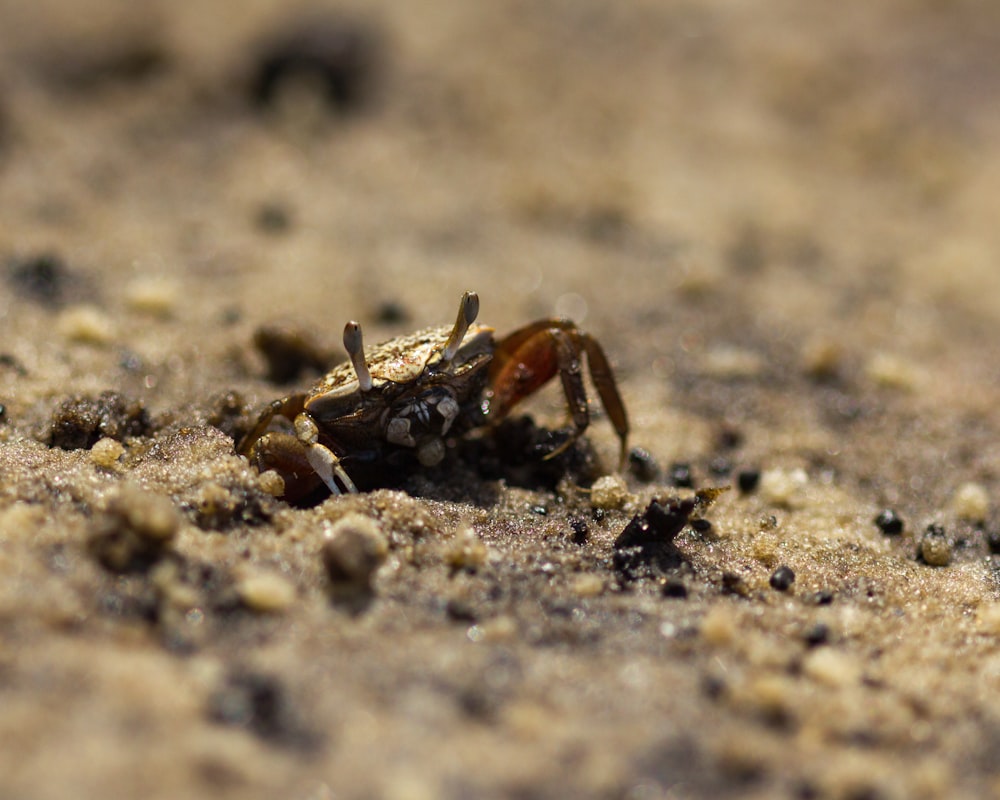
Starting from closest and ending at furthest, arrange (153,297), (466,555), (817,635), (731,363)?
(817,635), (466,555), (153,297), (731,363)

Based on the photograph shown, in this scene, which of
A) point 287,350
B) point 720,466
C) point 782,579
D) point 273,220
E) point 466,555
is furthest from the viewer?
point 273,220

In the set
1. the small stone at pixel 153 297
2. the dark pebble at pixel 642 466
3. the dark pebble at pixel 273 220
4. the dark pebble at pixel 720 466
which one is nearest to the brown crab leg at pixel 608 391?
the dark pebble at pixel 642 466

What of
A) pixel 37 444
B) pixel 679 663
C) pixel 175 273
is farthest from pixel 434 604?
pixel 175 273

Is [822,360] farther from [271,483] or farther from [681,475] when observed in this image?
[271,483]

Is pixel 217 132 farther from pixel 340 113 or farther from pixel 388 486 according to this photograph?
pixel 388 486

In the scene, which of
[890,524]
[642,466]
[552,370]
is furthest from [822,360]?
[552,370]

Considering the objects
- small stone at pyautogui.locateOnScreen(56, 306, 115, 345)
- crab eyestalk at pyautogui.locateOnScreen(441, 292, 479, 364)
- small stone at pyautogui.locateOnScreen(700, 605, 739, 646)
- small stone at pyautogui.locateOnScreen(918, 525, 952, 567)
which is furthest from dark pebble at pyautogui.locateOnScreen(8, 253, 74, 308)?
small stone at pyautogui.locateOnScreen(918, 525, 952, 567)

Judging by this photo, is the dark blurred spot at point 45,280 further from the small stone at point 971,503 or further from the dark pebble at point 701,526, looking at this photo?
the small stone at point 971,503

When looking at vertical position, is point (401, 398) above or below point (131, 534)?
above
